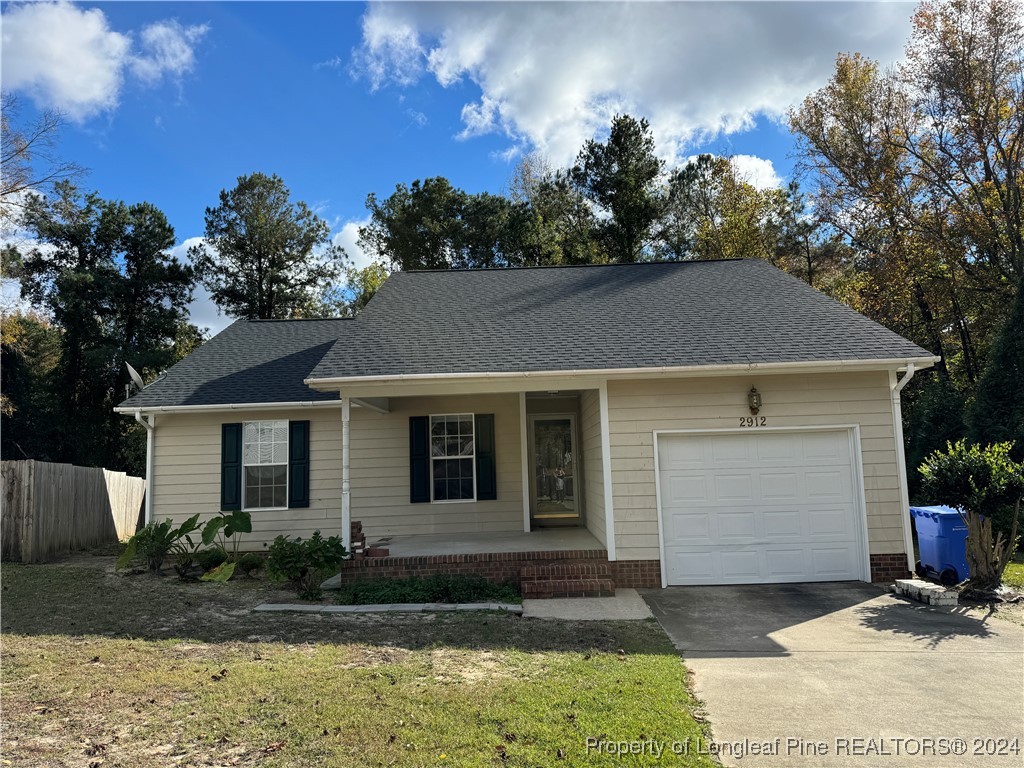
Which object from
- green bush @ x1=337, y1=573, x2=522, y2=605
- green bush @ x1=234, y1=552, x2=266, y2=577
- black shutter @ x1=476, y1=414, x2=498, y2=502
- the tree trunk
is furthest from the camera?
black shutter @ x1=476, y1=414, x2=498, y2=502

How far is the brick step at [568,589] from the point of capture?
7.84m

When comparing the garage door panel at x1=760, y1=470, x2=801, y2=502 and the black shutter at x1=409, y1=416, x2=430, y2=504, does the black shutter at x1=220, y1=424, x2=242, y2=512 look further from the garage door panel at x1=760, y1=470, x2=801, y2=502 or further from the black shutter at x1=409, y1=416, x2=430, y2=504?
the garage door panel at x1=760, y1=470, x2=801, y2=502

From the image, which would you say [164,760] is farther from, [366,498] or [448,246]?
[448,246]

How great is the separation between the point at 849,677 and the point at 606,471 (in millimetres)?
3890

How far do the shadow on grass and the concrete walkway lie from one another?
23cm

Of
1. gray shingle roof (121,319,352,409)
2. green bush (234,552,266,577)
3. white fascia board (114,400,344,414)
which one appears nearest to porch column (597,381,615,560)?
white fascia board (114,400,344,414)

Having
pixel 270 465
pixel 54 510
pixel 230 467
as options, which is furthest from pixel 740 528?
pixel 54 510


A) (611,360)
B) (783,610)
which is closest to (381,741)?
(783,610)

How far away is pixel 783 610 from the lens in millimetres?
7051

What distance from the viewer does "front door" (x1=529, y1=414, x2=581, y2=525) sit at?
11.3 metres

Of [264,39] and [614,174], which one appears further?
[614,174]

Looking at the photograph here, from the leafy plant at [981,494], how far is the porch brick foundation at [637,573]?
3.43 m

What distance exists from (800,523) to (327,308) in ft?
83.7

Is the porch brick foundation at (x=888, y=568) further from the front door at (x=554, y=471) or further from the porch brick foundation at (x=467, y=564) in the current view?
the front door at (x=554, y=471)
